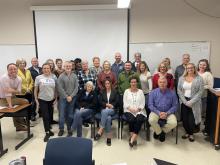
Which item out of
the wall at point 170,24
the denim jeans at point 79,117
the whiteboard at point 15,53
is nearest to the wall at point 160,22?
the wall at point 170,24

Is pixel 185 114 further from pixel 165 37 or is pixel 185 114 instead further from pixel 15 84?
pixel 15 84

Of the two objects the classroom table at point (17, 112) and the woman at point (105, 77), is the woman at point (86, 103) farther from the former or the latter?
the classroom table at point (17, 112)

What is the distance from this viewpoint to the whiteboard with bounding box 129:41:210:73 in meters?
5.77

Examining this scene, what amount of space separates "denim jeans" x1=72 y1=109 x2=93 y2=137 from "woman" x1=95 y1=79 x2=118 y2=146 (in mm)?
273

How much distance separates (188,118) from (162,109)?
504mm

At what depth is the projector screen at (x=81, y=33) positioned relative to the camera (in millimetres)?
→ 5723

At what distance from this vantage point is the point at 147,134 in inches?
160

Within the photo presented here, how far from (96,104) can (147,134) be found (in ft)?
3.54

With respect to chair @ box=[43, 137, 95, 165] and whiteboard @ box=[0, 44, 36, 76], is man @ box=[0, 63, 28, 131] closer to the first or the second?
chair @ box=[43, 137, 95, 165]

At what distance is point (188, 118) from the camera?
156 inches

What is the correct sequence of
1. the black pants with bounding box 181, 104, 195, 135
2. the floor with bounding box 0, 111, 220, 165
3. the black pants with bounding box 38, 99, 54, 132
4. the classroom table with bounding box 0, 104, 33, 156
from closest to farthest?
the floor with bounding box 0, 111, 220, 165
the classroom table with bounding box 0, 104, 33, 156
the black pants with bounding box 181, 104, 195, 135
the black pants with bounding box 38, 99, 54, 132

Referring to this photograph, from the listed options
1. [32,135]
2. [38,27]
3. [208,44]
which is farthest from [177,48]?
[32,135]

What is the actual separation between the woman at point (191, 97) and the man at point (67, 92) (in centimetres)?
195

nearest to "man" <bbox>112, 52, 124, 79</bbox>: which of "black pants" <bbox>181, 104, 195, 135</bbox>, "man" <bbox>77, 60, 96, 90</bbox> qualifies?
"man" <bbox>77, 60, 96, 90</bbox>
